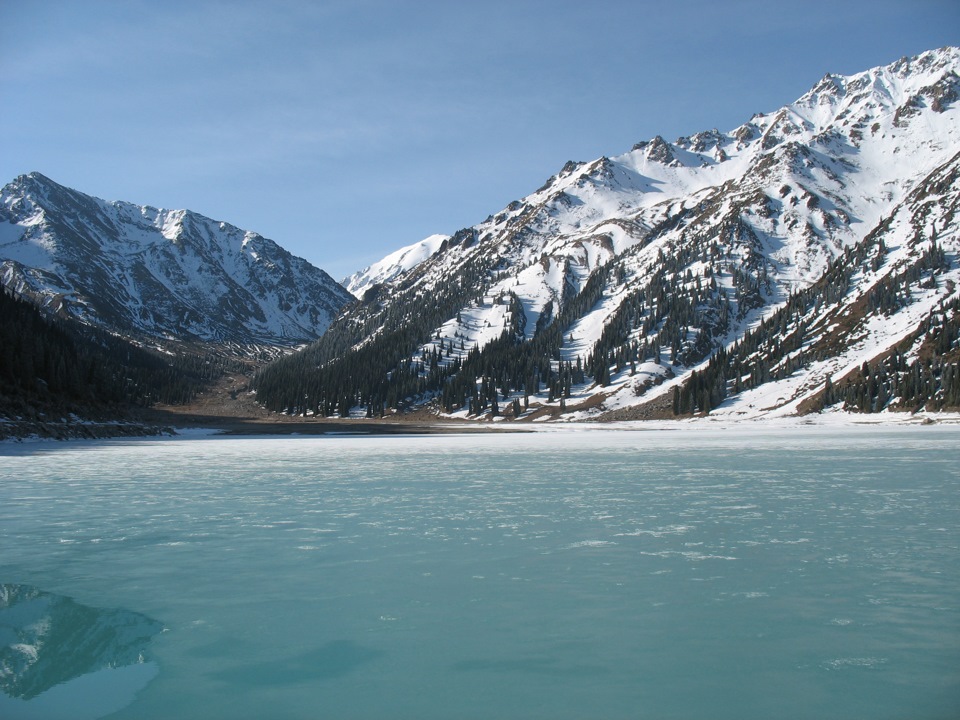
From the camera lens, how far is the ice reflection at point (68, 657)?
987 centimetres

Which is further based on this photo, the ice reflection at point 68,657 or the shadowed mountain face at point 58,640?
the shadowed mountain face at point 58,640

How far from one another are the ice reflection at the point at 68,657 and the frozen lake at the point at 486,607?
5cm

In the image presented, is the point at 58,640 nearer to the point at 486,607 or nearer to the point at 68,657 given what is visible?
the point at 68,657

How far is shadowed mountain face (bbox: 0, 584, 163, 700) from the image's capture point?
35.3ft

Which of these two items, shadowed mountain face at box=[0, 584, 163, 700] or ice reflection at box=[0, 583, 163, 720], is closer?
ice reflection at box=[0, 583, 163, 720]

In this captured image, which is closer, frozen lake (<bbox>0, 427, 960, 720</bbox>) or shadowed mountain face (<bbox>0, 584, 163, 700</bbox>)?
frozen lake (<bbox>0, 427, 960, 720</bbox>)

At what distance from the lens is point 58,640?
39.8ft

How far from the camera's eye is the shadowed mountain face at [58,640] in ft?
35.3

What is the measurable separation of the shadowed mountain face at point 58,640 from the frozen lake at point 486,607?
0.20 feet

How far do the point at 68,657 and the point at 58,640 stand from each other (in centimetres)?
91

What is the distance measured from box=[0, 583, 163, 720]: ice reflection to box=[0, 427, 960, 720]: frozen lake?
0.16 feet

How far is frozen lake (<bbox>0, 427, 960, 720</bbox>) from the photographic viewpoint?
9883 mm

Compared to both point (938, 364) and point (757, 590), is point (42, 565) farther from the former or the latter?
point (938, 364)

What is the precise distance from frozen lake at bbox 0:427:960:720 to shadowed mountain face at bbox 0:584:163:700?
6cm
